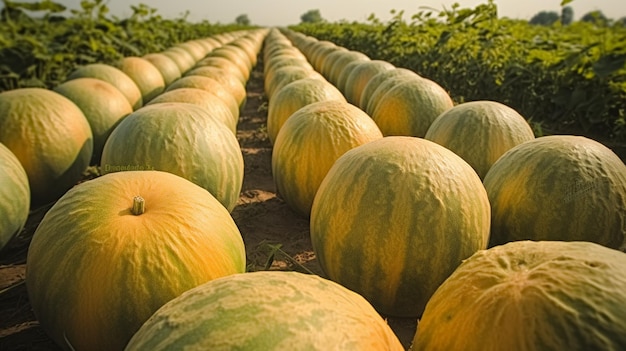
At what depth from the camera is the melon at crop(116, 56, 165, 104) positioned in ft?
27.3

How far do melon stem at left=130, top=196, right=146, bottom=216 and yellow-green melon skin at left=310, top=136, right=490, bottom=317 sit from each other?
3.45 ft

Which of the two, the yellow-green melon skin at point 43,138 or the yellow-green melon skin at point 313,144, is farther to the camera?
the yellow-green melon skin at point 43,138

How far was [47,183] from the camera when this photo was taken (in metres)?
4.50

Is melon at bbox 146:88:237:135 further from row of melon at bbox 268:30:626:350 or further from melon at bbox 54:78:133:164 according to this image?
row of melon at bbox 268:30:626:350

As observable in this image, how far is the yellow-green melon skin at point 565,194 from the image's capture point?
2885 millimetres

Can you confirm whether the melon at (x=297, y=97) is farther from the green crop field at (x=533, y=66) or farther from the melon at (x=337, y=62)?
the melon at (x=337, y=62)

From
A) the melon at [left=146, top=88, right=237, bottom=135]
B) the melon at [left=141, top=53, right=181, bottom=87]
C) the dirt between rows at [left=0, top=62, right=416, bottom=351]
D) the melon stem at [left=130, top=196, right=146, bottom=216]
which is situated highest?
the melon stem at [left=130, top=196, right=146, bottom=216]

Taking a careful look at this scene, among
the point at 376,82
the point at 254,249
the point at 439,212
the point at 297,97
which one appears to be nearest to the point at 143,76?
the point at 297,97

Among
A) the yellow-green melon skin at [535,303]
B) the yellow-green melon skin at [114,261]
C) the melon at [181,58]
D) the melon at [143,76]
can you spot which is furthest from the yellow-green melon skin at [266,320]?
the melon at [181,58]

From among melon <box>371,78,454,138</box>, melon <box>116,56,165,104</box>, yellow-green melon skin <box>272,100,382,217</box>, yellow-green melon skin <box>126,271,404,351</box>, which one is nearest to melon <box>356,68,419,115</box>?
melon <box>371,78,454,138</box>

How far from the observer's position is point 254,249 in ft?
12.9

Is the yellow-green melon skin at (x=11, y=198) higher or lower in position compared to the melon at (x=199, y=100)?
lower

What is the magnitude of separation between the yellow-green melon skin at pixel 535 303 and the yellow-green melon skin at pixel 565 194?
4.26 ft

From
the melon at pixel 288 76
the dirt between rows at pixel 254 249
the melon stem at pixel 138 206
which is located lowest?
the dirt between rows at pixel 254 249
